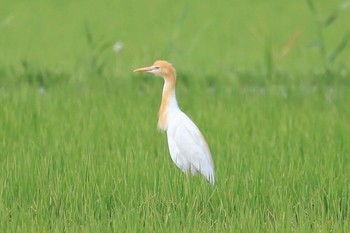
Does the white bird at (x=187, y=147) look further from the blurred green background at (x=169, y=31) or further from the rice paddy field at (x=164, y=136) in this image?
the blurred green background at (x=169, y=31)

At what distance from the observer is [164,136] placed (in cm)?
569

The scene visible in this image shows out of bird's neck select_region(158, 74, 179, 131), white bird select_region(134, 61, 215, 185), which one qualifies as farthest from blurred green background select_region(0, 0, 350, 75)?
white bird select_region(134, 61, 215, 185)

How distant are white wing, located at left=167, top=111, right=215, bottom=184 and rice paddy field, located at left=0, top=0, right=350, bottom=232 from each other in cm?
7

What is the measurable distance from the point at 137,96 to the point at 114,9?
17.4ft

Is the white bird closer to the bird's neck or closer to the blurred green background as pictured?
the bird's neck

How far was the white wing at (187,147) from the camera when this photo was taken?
468 centimetres

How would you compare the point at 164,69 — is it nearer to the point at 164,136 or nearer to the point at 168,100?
the point at 168,100

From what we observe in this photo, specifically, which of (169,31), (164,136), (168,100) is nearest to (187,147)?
(168,100)

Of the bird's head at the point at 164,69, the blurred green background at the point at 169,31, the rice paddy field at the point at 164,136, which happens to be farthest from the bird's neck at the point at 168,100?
the blurred green background at the point at 169,31

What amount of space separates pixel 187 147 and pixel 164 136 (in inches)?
36.7

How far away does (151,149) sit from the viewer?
5.29 metres

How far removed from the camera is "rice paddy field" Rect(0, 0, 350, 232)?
4.03 m

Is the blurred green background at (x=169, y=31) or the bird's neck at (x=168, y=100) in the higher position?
the blurred green background at (x=169, y=31)

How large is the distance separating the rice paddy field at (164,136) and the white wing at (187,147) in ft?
0.23
